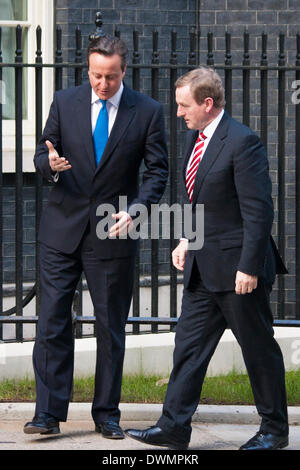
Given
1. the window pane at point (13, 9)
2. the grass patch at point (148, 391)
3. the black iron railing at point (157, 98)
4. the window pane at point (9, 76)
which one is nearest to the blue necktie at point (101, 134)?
the black iron railing at point (157, 98)

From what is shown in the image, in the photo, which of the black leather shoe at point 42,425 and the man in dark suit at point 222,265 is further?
the black leather shoe at point 42,425

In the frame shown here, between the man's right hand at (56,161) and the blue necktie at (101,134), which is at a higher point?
the blue necktie at (101,134)

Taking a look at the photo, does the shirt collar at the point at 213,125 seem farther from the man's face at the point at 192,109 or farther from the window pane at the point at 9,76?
the window pane at the point at 9,76

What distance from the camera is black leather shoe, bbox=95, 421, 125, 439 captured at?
5.88 m

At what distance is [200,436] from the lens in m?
6.12

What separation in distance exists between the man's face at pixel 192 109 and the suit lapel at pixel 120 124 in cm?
47

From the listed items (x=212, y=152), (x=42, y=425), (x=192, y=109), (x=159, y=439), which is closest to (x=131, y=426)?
(x=42, y=425)

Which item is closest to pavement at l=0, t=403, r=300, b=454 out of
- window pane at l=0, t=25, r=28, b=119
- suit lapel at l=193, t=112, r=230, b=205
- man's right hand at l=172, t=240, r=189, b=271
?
man's right hand at l=172, t=240, r=189, b=271

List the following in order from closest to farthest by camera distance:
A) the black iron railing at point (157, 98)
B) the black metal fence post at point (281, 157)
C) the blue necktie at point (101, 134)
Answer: the blue necktie at point (101, 134), the black iron railing at point (157, 98), the black metal fence post at point (281, 157)

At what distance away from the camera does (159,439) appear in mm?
5555

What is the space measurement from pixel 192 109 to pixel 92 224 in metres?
0.87

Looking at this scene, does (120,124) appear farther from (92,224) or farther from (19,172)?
(19,172)

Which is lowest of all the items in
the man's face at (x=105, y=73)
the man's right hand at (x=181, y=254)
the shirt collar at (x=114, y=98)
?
the man's right hand at (x=181, y=254)

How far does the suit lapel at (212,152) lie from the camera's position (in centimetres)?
540
